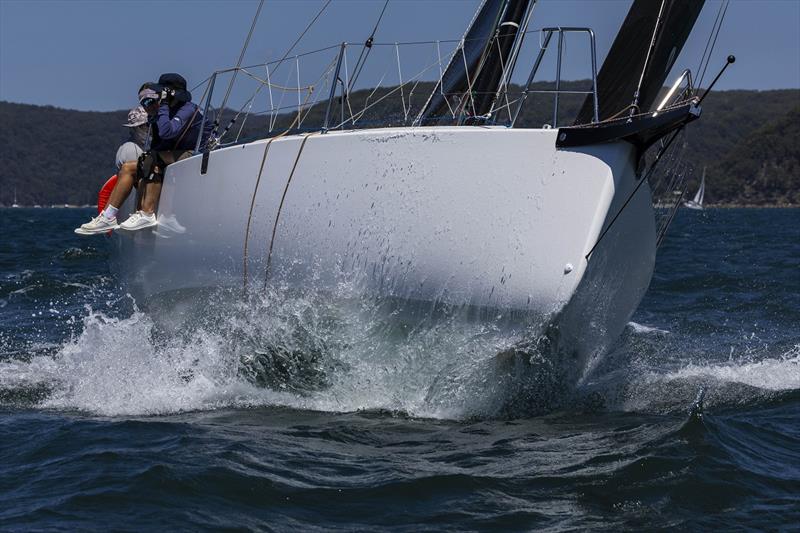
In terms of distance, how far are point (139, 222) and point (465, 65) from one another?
2.27 metres

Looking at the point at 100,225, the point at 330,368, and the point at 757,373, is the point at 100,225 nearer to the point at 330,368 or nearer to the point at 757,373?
the point at 330,368

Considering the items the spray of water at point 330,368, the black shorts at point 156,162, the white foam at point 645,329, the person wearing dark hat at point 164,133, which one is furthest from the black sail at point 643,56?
the white foam at point 645,329

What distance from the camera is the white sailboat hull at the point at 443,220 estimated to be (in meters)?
5.79

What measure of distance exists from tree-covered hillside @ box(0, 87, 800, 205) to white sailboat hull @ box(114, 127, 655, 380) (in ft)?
300

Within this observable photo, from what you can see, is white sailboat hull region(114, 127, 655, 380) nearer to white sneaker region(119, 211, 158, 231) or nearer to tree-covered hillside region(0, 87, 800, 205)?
white sneaker region(119, 211, 158, 231)

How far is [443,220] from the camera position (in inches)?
236

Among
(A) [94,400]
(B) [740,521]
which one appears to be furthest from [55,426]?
(B) [740,521]

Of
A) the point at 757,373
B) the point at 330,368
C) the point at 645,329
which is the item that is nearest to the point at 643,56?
the point at 330,368

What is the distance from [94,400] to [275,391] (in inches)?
40.3

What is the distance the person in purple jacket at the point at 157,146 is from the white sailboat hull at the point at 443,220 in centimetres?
56

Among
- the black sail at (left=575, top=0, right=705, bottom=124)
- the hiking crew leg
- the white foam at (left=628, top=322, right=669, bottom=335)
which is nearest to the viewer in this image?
the black sail at (left=575, top=0, right=705, bottom=124)

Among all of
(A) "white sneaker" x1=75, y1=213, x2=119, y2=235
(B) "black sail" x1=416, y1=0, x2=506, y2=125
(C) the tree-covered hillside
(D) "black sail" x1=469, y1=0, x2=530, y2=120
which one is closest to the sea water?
(A) "white sneaker" x1=75, y1=213, x2=119, y2=235

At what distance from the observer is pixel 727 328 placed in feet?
33.9

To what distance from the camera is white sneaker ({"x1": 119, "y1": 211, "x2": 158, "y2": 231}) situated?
24.7 feet
